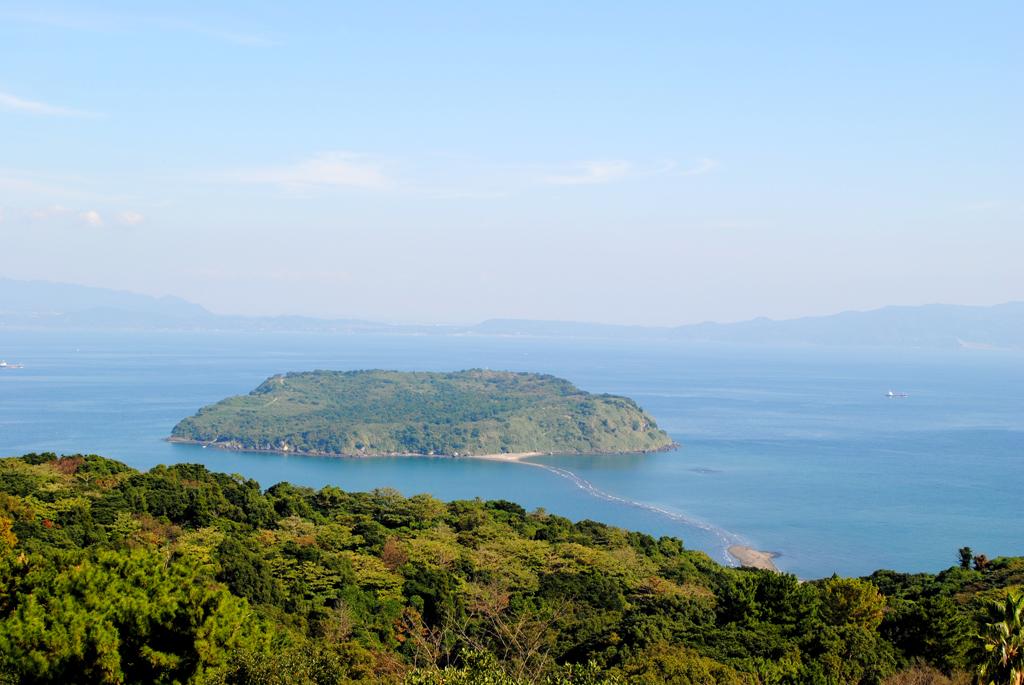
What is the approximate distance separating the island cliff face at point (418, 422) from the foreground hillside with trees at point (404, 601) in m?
64.0

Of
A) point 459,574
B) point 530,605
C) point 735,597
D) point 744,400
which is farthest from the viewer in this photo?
point 744,400

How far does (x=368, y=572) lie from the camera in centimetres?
2772

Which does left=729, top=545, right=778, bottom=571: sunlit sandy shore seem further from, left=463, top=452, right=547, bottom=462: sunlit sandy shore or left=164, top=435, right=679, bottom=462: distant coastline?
left=463, top=452, right=547, bottom=462: sunlit sandy shore

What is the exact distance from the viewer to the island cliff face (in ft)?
338

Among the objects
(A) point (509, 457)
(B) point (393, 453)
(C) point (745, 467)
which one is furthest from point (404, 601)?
(B) point (393, 453)

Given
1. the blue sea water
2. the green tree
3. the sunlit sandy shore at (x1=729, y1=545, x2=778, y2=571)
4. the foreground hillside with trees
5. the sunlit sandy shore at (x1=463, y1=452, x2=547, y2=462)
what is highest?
the green tree

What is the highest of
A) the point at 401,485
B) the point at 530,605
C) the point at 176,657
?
the point at 176,657

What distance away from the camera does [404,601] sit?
26.5m

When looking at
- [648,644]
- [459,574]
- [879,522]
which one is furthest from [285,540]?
[879,522]

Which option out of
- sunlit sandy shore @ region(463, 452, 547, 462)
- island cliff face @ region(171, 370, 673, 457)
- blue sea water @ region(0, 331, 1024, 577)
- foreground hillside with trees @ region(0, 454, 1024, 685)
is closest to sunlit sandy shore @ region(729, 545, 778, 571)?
blue sea water @ region(0, 331, 1024, 577)

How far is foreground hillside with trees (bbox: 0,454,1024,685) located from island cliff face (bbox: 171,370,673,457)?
210ft

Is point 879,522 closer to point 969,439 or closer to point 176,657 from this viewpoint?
point 969,439

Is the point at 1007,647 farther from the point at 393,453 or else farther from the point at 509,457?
the point at 393,453

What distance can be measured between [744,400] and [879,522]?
265 ft
